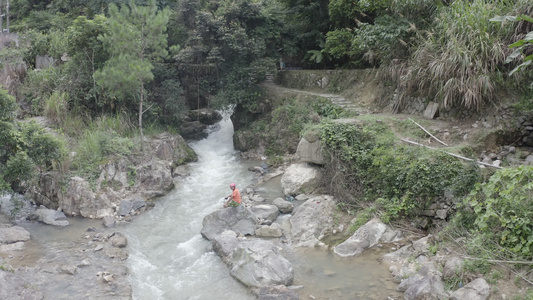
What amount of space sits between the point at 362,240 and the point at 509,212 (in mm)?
3530

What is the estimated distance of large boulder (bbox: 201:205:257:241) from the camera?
37.5ft

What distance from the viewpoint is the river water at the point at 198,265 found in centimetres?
870

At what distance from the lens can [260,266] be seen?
909 centimetres

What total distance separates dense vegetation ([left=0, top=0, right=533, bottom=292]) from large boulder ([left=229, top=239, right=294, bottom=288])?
10.8 feet

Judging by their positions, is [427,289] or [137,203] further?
[137,203]

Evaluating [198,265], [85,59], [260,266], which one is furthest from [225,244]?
[85,59]

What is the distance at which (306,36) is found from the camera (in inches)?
836

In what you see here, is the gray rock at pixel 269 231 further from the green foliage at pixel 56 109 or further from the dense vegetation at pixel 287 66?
the green foliage at pixel 56 109

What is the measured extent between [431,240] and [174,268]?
654 centimetres

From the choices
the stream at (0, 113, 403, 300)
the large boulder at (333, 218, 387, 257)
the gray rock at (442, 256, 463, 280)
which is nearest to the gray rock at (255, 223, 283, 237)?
the stream at (0, 113, 403, 300)

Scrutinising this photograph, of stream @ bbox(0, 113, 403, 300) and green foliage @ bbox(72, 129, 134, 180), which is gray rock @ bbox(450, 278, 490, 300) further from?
green foliage @ bbox(72, 129, 134, 180)

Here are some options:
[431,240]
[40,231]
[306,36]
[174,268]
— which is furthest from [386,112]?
[40,231]

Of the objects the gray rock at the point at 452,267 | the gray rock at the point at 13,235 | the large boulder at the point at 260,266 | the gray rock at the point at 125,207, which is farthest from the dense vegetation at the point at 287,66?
the large boulder at the point at 260,266

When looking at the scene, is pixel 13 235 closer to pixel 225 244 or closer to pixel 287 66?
pixel 225 244
